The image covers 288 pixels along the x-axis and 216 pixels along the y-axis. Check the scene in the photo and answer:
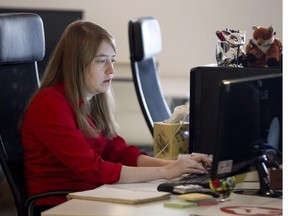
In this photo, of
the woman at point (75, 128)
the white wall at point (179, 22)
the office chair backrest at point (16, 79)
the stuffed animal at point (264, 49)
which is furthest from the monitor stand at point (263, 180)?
the white wall at point (179, 22)

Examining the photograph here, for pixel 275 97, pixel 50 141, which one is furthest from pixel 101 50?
pixel 275 97

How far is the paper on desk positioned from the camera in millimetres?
1974

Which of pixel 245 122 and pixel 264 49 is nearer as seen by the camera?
pixel 245 122

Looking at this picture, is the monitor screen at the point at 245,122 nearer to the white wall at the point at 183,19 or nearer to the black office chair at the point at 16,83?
the black office chair at the point at 16,83

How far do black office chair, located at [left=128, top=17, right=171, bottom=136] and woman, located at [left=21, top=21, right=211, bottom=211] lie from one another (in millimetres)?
931

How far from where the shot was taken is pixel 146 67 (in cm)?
373

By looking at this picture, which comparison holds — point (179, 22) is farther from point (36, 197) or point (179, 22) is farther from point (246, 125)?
point (246, 125)

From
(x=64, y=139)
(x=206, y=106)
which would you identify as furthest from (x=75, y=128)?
(x=206, y=106)

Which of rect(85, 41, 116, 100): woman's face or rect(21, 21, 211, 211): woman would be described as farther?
rect(85, 41, 116, 100): woman's face

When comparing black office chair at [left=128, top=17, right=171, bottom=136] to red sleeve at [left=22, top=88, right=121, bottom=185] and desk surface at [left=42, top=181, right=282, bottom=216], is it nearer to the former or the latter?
red sleeve at [left=22, top=88, right=121, bottom=185]

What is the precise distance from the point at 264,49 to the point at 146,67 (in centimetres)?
125

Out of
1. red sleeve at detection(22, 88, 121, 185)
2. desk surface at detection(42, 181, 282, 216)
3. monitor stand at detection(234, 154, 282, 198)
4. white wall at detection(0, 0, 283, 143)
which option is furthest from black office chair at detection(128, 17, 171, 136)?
desk surface at detection(42, 181, 282, 216)

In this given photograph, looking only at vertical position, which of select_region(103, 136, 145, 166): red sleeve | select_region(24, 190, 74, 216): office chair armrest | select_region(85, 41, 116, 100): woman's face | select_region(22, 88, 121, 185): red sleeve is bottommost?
select_region(24, 190, 74, 216): office chair armrest

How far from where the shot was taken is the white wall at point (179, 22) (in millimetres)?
4656
